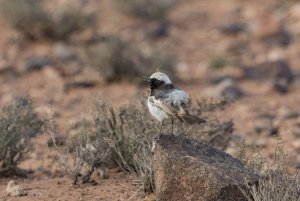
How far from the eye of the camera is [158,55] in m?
13.1

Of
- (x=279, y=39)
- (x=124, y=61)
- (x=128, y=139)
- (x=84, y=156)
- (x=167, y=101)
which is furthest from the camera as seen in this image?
(x=279, y=39)

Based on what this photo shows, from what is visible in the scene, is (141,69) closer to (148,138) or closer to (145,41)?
(145,41)

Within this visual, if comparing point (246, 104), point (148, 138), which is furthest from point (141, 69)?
point (148, 138)

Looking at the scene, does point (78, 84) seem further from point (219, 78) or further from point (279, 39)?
point (279, 39)

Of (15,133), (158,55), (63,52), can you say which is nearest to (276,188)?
(15,133)

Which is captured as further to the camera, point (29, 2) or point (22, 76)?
point (29, 2)

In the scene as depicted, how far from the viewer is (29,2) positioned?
591 inches

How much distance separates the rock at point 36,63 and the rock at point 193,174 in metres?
7.04

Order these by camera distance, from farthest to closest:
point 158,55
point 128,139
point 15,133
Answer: point 158,55 → point 15,133 → point 128,139

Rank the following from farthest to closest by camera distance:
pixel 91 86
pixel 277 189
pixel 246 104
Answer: pixel 91 86 < pixel 246 104 < pixel 277 189

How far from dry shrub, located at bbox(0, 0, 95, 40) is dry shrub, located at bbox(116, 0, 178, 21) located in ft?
4.65

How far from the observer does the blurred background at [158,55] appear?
11.6 m

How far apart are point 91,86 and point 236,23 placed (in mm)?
4459

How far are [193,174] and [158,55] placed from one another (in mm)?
7063
